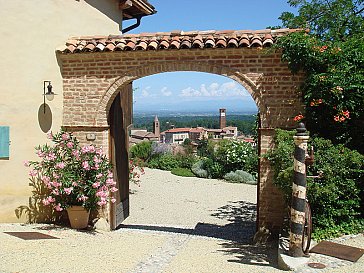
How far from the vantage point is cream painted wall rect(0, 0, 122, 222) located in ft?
26.5

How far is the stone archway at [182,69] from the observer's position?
24.3ft

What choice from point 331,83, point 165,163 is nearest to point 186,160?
point 165,163

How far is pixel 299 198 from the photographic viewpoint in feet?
18.0

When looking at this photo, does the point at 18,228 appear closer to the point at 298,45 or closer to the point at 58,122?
the point at 58,122

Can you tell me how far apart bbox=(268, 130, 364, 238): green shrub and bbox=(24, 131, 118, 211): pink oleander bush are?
11.2 ft

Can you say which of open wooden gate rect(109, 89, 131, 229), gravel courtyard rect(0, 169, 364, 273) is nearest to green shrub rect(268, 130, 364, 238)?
gravel courtyard rect(0, 169, 364, 273)

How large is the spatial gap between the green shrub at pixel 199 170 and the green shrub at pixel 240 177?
113 cm

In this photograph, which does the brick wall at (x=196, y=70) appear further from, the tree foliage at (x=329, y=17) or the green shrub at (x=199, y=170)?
the green shrub at (x=199, y=170)

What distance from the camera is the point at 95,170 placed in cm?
801

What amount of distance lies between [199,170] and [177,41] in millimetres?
11111

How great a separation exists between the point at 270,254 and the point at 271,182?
1368 millimetres

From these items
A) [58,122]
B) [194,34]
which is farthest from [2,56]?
[194,34]

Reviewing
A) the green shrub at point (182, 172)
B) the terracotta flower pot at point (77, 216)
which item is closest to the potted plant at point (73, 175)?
the terracotta flower pot at point (77, 216)

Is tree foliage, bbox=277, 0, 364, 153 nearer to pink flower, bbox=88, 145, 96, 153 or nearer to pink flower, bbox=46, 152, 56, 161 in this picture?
pink flower, bbox=88, 145, 96, 153
